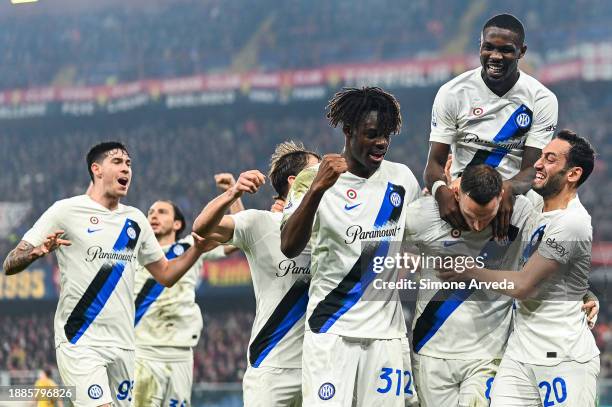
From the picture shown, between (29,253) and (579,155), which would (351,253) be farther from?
(29,253)

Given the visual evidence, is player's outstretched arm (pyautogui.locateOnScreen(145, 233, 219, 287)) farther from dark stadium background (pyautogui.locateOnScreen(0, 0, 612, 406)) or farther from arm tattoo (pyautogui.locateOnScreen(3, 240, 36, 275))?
dark stadium background (pyautogui.locateOnScreen(0, 0, 612, 406))

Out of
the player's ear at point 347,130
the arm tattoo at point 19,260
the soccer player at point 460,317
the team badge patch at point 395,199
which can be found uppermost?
the player's ear at point 347,130

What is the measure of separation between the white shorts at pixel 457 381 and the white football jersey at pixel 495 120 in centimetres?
134

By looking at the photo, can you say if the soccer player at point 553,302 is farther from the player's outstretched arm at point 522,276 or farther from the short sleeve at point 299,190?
the short sleeve at point 299,190

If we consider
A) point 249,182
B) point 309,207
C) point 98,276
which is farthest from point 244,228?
point 98,276

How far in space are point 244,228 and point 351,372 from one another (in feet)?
4.63

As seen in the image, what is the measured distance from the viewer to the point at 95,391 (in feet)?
24.0

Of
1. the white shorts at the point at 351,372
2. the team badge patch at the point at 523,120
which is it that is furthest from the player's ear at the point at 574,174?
the white shorts at the point at 351,372

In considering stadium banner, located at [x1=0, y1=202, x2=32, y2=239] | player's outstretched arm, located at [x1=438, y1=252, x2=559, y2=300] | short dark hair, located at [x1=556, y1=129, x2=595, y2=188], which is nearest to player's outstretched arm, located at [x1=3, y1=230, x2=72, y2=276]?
player's outstretched arm, located at [x1=438, y1=252, x2=559, y2=300]

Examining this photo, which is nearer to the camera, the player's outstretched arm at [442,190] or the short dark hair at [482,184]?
the short dark hair at [482,184]

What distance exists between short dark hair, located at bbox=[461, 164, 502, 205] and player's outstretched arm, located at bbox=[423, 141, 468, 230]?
0.44ft

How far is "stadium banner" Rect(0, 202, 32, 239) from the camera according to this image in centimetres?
3145

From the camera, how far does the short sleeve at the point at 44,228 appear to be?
24.4ft

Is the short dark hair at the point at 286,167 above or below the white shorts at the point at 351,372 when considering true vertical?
above
